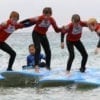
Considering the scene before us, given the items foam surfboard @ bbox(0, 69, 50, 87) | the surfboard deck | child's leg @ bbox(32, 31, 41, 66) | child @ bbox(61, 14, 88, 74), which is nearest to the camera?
the surfboard deck

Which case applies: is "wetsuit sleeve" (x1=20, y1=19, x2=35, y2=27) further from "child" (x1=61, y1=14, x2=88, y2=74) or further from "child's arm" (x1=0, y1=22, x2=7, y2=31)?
"child" (x1=61, y1=14, x2=88, y2=74)

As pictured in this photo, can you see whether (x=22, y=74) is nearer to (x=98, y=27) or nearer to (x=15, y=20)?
(x=15, y=20)

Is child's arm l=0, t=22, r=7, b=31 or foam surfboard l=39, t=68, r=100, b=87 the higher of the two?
child's arm l=0, t=22, r=7, b=31

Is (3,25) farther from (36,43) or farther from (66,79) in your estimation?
(66,79)

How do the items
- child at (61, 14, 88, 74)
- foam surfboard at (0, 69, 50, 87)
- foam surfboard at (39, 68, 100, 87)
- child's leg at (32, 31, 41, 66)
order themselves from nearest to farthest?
foam surfboard at (39, 68, 100, 87) → child at (61, 14, 88, 74) → child's leg at (32, 31, 41, 66) → foam surfboard at (0, 69, 50, 87)

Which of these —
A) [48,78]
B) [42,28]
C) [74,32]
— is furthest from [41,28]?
[48,78]

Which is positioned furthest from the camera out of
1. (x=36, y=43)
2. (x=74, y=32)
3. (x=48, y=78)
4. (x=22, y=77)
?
(x=22, y=77)

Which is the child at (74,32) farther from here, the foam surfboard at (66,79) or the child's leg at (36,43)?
the child's leg at (36,43)

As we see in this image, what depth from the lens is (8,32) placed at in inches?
632

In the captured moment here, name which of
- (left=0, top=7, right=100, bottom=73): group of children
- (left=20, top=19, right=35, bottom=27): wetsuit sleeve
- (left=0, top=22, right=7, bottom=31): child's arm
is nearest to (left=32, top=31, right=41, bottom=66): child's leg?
(left=0, top=7, right=100, bottom=73): group of children

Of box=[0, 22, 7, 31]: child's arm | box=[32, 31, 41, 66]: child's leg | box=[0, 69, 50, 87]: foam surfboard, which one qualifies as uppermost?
box=[0, 22, 7, 31]: child's arm

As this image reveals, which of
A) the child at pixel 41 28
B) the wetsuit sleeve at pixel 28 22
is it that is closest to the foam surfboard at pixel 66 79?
the child at pixel 41 28

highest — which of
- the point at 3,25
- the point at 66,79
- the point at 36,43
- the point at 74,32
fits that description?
the point at 3,25

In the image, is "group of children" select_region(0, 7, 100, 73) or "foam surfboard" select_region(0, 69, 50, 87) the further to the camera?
"foam surfboard" select_region(0, 69, 50, 87)
